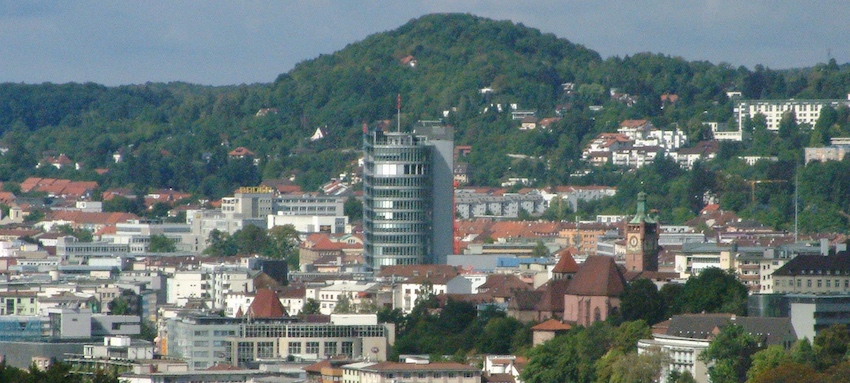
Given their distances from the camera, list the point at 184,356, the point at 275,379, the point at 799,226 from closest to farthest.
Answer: the point at 275,379 → the point at 184,356 → the point at 799,226

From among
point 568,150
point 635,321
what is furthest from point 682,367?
point 568,150

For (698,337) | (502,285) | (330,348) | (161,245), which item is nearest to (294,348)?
(330,348)

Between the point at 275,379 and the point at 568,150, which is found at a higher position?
the point at 568,150

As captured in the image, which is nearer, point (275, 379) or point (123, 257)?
point (275, 379)

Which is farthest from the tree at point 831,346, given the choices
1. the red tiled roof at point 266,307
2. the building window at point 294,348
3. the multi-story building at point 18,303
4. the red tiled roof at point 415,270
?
the multi-story building at point 18,303

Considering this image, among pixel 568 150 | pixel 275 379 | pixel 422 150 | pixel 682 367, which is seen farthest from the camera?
pixel 568 150

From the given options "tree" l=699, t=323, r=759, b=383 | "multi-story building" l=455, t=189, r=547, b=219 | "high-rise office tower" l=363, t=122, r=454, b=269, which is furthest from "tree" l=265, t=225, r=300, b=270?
"tree" l=699, t=323, r=759, b=383

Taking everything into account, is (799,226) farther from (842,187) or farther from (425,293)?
(425,293)

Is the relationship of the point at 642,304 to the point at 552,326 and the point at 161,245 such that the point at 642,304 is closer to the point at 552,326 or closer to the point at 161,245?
the point at 552,326
